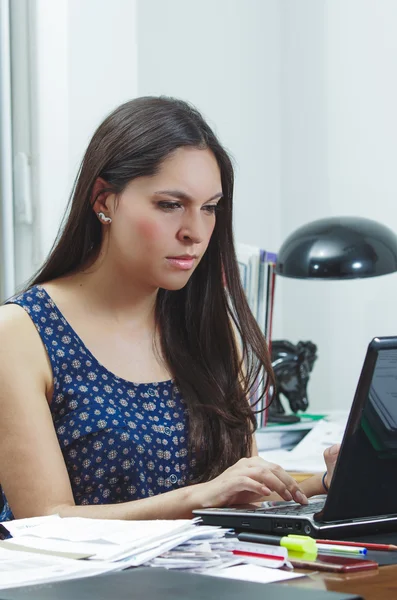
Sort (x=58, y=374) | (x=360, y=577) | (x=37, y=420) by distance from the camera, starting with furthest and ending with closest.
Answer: (x=58, y=374) → (x=37, y=420) → (x=360, y=577)

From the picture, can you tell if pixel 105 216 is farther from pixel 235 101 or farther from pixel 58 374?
pixel 235 101

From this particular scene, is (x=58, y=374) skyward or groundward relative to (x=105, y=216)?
groundward

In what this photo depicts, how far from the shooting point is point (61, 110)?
2203 millimetres

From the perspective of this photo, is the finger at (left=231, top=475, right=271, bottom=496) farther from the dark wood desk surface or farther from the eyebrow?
the eyebrow

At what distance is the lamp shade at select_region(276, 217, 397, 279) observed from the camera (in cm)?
199

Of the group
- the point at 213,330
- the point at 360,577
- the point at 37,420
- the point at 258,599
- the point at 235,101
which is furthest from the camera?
the point at 235,101

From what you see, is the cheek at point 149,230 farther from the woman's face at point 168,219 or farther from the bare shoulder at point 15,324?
the bare shoulder at point 15,324

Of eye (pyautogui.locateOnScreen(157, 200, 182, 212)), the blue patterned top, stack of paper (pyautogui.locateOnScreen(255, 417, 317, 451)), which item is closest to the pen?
the blue patterned top

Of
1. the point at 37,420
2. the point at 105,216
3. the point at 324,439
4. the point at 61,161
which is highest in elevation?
the point at 61,161

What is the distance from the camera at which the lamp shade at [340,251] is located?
199 cm

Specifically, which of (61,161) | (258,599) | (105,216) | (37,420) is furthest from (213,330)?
(258,599)

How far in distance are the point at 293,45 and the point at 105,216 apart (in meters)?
1.74

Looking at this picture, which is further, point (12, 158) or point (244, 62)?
point (244, 62)

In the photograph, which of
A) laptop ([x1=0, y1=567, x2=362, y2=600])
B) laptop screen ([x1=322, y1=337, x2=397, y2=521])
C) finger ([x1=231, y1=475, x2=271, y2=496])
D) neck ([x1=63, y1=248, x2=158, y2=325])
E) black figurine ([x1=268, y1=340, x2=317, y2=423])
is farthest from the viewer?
black figurine ([x1=268, y1=340, x2=317, y2=423])
